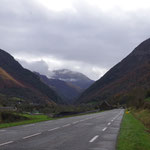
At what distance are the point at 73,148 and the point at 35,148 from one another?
4.75ft

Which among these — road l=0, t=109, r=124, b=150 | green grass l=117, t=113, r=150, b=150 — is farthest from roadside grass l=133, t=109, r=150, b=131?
road l=0, t=109, r=124, b=150

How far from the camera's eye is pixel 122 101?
180m

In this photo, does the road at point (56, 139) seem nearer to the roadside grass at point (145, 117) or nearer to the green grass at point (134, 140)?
the green grass at point (134, 140)

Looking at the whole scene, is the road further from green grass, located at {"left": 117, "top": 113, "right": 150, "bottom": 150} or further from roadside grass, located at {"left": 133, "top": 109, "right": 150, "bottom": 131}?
roadside grass, located at {"left": 133, "top": 109, "right": 150, "bottom": 131}

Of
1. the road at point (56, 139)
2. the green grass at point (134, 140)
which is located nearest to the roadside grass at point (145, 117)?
the green grass at point (134, 140)

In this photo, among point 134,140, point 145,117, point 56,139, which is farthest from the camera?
point 145,117

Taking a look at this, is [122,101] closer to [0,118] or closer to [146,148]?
[0,118]

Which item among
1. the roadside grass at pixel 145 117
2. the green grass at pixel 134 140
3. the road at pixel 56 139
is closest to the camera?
the road at pixel 56 139

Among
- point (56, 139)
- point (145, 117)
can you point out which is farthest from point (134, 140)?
point (145, 117)

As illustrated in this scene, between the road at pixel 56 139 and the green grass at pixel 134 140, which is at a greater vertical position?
the road at pixel 56 139

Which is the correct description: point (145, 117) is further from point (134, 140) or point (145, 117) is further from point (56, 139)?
point (56, 139)

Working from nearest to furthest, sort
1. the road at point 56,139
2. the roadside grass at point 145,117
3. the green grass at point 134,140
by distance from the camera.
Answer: the road at point 56,139
the green grass at point 134,140
the roadside grass at point 145,117

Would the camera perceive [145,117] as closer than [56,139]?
No

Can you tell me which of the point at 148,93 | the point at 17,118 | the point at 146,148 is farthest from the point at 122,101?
the point at 146,148
